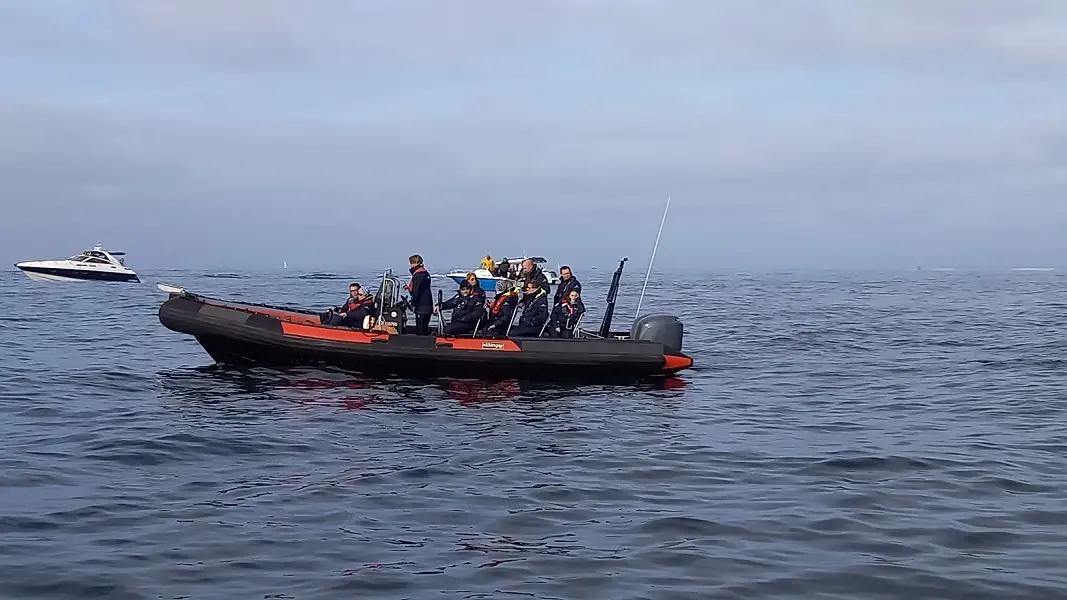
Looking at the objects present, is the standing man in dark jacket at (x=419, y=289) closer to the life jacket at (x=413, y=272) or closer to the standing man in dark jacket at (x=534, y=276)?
the life jacket at (x=413, y=272)

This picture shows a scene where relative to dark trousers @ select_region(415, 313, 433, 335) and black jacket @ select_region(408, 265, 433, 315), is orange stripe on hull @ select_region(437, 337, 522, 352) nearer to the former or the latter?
black jacket @ select_region(408, 265, 433, 315)

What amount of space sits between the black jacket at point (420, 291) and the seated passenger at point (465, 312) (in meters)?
0.16

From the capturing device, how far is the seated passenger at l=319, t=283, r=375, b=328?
560 inches

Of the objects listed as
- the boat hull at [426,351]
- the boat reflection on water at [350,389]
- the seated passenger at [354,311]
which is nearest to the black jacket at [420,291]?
the boat hull at [426,351]

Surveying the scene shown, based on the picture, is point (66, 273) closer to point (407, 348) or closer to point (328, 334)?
point (328, 334)

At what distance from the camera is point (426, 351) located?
13320mm

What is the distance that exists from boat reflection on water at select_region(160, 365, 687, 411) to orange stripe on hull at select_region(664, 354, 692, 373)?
0.81 ft

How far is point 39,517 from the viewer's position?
21.8 feet

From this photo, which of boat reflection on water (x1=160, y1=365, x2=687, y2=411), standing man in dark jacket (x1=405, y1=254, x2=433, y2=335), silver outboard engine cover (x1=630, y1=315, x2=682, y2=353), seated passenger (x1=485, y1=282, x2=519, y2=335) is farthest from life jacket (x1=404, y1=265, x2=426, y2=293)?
silver outboard engine cover (x1=630, y1=315, x2=682, y2=353)

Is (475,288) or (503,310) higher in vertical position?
(475,288)

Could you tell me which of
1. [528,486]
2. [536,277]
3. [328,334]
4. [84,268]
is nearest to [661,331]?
[536,277]

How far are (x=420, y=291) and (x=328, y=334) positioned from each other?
139 centimetres

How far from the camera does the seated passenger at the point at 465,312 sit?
14.0 metres

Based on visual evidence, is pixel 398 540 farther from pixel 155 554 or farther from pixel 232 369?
pixel 232 369
